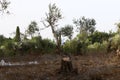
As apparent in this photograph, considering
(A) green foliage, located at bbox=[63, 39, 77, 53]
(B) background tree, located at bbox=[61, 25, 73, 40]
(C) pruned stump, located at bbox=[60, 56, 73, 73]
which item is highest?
(B) background tree, located at bbox=[61, 25, 73, 40]

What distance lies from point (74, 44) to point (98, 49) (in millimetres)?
3217

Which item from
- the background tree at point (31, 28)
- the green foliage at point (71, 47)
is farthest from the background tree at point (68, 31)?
the green foliage at point (71, 47)

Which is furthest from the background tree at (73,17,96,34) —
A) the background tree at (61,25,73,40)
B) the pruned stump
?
the pruned stump

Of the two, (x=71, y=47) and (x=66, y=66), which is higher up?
(x=71, y=47)

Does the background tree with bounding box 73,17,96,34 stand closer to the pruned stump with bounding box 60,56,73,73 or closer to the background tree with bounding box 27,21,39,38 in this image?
the background tree with bounding box 27,21,39,38

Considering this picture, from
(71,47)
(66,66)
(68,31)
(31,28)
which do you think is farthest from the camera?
(68,31)

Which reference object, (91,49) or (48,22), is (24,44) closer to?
(91,49)

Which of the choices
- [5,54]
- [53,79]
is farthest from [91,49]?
[53,79]

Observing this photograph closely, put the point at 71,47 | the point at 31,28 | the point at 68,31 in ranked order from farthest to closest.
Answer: the point at 68,31, the point at 31,28, the point at 71,47

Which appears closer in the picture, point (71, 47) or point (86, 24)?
point (71, 47)

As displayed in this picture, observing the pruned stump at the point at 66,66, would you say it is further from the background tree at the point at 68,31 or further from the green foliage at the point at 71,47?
the background tree at the point at 68,31

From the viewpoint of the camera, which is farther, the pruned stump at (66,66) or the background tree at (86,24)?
the background tree at (86,24)

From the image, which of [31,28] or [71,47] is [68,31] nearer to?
[31,28]

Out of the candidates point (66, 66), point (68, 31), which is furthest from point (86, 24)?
point (66, 66)
